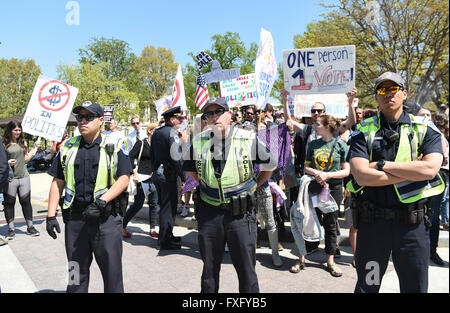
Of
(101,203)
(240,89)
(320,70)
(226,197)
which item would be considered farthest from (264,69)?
(101,203)

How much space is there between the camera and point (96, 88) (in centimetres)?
3531

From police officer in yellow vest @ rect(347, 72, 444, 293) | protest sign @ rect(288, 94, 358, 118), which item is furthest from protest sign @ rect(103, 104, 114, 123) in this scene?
police officer in yellow vest @ rect(347, 72, 444, 293)

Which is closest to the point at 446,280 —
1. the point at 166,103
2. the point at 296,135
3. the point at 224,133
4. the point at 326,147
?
the point at 326,147

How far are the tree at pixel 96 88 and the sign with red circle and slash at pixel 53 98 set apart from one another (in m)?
29.4

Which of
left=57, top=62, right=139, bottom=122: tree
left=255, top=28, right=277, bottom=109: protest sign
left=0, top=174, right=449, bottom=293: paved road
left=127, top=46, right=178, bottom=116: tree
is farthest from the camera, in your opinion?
left=127, top=46, right=178, bottom=116: tree

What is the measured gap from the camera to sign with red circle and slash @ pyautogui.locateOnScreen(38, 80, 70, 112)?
5.59 meters

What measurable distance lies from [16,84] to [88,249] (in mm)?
42062

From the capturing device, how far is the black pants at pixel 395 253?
2.44 meters

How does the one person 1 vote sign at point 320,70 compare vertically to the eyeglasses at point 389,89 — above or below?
above

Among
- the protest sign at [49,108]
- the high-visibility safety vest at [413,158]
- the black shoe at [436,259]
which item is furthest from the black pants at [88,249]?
the black shoe at [436,259]

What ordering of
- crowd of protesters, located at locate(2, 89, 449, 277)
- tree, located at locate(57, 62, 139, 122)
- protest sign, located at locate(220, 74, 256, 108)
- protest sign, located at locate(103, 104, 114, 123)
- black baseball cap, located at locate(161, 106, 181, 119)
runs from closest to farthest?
crowd of protesters, located at locate(2, 89, 449, 277) < black baseball cap, located at locate(161, 106, 181, 119) < protest sign, located at locate(103, 104, 114, 123) < protest sign, located at locate(220, 74, 256, 108) < tree, located at locate(57, 62, 139, 122)

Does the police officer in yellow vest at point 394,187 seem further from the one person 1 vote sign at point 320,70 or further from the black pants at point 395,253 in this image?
the one person 1 vote sign at point 320,70

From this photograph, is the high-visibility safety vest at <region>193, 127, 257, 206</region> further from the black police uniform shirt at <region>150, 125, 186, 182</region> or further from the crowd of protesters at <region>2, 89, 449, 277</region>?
the black police uniform shirt at <region>150, 125, 186, 182</region>
